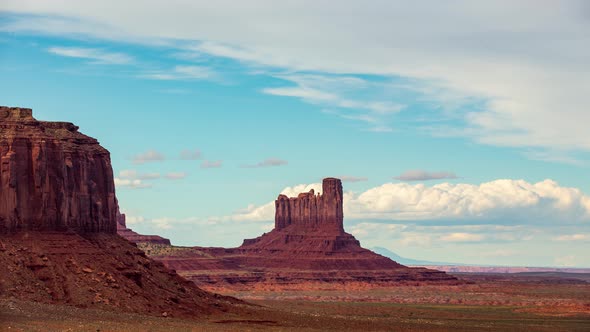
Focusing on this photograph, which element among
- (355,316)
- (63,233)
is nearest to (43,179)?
(63,233)

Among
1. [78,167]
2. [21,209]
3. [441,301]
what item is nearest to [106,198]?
[78,167]

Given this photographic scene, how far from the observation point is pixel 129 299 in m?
90.7

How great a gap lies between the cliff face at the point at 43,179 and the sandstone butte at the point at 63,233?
0.08 m

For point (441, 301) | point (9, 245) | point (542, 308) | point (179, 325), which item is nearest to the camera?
point (179, 325)

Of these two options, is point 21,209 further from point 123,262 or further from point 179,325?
point 179,325

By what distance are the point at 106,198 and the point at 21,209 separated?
1260 centimetres

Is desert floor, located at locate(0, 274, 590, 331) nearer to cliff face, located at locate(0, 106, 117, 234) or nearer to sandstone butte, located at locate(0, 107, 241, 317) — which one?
sandstone butte, located at locate(0, 107, 241, 317)

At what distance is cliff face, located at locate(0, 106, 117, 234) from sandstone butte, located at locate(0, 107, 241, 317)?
0.27ft

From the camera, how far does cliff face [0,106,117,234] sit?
9144cm

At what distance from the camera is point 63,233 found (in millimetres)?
94625

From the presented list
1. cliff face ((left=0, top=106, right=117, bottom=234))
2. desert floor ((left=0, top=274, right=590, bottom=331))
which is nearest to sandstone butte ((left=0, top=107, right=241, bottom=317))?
cliff face ((left=0, top=106, right=117, bottom=234))

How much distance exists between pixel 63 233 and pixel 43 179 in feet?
16.7

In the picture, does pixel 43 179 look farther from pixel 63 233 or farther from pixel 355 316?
pixel 355 316

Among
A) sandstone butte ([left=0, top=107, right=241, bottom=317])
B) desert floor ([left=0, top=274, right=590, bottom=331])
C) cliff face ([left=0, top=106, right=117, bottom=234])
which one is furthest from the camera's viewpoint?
cliff face ([left=0, top=106, right=117, bottom=234])
